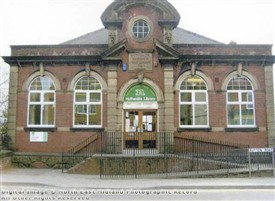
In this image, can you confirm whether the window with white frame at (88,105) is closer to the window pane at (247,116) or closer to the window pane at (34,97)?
the window pane at (34,97)

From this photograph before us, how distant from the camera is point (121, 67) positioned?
61.6ft

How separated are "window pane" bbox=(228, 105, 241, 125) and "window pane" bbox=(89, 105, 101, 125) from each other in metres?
7.33

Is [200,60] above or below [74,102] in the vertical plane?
above

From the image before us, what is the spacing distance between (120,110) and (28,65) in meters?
6.00

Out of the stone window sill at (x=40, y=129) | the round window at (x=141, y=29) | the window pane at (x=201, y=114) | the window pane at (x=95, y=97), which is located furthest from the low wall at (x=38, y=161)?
the round window at (x=141, y=29)

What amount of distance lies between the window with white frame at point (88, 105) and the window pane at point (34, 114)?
7.02 feet

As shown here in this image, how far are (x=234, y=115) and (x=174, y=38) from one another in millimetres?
6658

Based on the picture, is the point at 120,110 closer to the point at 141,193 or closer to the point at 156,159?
the point at 156,159

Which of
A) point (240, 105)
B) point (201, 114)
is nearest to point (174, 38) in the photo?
point (201, 114)

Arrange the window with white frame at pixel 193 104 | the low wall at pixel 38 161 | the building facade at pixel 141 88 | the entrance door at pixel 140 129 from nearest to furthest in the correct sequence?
the low wall at pixel 38 161 → the entrance door at pixel 140 129 → the building facade at pixel 141 88 → the window with white frame at pixel 193 104

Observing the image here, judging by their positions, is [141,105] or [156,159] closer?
[156,159]

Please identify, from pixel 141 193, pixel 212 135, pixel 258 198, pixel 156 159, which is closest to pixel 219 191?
pixel 258 198

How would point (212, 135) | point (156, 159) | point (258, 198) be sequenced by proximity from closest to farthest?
point (258, 198) < point (156, 159) < point (212, 135)

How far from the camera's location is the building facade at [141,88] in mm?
18484
